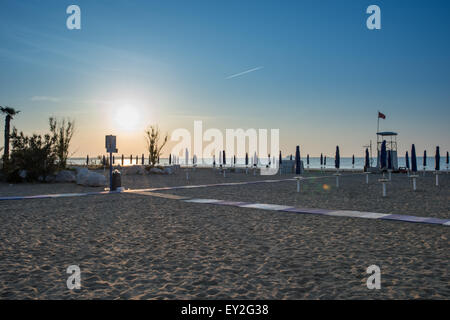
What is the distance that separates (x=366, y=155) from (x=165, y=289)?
104 ft

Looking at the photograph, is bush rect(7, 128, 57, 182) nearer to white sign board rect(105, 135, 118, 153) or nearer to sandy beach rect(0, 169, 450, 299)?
white sign board rect(105, 135, 118, 153)

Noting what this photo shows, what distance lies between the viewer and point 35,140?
72.5 ft

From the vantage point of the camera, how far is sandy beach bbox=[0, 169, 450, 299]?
3.91 metres

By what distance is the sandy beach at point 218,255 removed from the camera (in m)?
3.91

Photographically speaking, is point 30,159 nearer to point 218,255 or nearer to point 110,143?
point 110,143

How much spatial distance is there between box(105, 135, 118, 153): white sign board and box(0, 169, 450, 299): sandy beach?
7.47 meters

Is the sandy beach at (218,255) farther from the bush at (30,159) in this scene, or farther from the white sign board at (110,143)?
the bush at (30,159)

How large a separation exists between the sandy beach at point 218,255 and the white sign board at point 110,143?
7.47m

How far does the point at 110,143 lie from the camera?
1689 centimetres

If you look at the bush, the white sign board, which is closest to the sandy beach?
the white sign board

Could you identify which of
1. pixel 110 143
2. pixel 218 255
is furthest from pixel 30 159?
pixel 218 255

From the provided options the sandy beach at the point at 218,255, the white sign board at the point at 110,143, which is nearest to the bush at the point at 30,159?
the white sign board at the point at 110,143
